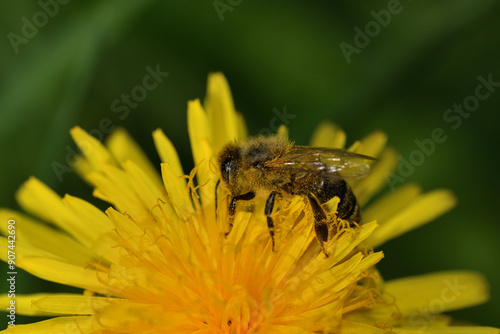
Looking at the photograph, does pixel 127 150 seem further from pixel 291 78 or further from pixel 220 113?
pixel 291 78

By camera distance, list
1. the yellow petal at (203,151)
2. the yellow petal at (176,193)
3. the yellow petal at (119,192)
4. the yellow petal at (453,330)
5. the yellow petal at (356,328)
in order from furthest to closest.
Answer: the yellow petal at (203,151), the yellow petal at (119,192), the yellow petal at (176,193), the yellow petal at (453,330), the yellow petal at (356,328)

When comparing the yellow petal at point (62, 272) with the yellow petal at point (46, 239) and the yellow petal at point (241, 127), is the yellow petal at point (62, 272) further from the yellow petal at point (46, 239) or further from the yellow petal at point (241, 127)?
the yellow petal at point (241, 127)

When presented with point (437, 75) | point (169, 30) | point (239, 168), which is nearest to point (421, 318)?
point (239, 168)

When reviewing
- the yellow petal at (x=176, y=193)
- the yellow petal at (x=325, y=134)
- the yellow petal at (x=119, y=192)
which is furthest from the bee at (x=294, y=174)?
the yellow petal at (x=325, y=134)

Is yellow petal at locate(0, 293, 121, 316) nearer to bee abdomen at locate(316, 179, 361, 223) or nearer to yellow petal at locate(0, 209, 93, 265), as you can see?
yellow petal at locate(0, 209, 93, 265)

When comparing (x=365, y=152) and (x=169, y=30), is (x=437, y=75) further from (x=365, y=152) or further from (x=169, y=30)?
(x=169, y=30)

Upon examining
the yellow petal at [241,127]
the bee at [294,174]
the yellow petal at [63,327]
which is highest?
the yellow petal at [241,127]

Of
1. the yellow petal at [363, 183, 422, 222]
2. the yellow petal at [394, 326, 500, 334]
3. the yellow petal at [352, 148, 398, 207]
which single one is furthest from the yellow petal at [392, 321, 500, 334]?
the yellow petal at [352, 148, 398, 207]
